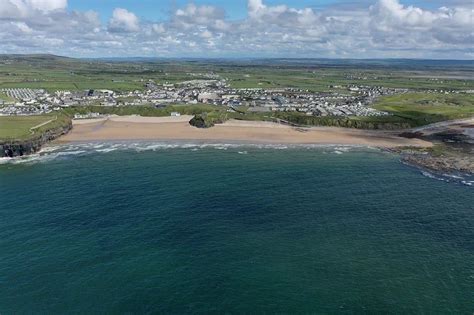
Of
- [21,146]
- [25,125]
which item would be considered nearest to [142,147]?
[21,146]

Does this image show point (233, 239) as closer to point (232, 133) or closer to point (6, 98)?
point (232, 133)

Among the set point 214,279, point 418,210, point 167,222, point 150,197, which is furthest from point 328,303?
point 150,197

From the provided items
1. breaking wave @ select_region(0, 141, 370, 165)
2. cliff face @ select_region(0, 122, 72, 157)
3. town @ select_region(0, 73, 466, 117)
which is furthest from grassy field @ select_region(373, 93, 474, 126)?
cliff face @ select_region(0, 122, 72, 157)

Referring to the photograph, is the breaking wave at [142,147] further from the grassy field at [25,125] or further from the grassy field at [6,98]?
the grassy field at [6,98]

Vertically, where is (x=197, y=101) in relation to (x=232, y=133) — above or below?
above

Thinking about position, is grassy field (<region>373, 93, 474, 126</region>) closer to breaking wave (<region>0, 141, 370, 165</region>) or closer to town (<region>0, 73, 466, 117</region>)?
town (<region>0, 73, 466, 117</region>)
